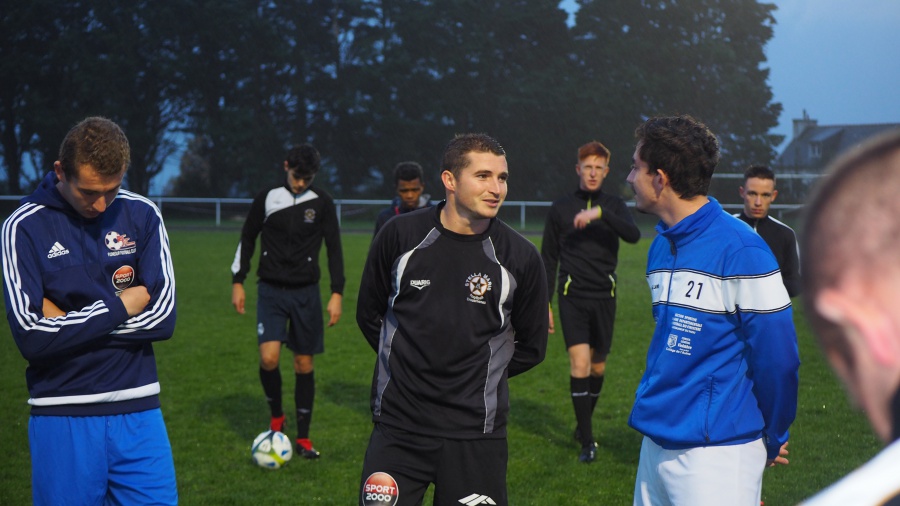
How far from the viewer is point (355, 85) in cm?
5122

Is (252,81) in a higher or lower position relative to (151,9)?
lower

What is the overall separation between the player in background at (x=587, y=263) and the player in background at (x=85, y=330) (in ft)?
13.7

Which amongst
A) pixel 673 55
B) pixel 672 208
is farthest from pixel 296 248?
pixel 673 55

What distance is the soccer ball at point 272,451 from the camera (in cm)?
683

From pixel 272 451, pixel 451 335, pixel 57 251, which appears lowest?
pixel 272 451

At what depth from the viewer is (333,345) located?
1198 cm

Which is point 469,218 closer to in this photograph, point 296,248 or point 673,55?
point 296,248

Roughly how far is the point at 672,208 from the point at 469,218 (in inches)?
38.6

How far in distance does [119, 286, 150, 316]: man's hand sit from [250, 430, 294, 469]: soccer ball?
3322mm

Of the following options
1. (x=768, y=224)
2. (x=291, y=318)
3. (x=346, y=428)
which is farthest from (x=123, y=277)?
(x=768, y=224)

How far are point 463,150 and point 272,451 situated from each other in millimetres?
3619

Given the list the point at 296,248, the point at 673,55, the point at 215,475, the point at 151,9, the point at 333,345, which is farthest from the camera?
the point at 673,55

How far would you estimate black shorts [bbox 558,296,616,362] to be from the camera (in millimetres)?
7469

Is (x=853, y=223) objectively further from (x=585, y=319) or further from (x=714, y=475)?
(x=585, y=319)
